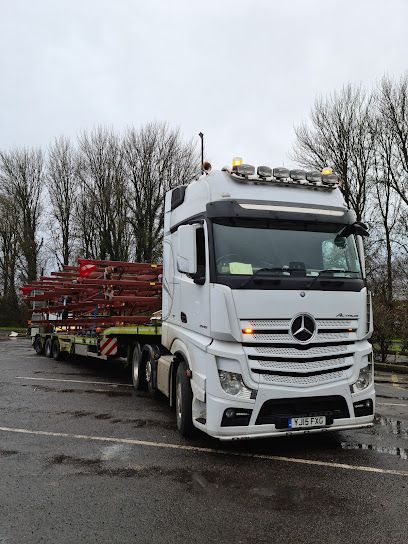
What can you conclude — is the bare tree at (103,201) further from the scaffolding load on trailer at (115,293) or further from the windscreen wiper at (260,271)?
the windscreen wiper at (260,271)

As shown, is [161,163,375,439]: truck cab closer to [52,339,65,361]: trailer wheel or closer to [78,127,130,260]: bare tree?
[52,339,65,361]: trailer wheel

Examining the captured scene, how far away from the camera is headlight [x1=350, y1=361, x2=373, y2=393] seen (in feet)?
18.6

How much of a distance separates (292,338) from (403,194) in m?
22.7

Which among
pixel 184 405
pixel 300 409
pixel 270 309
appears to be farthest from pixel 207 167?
pixel 300 409

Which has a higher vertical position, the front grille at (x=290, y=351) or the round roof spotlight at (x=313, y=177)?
the round roof spotlight at (x=313, y=177)

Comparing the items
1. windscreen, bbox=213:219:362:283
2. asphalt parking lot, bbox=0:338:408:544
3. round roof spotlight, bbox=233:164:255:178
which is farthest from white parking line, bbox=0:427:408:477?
round roof spotlight, bbox=233:164:255:178

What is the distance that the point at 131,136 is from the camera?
3584 centimetres

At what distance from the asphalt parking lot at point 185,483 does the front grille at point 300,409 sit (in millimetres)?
481

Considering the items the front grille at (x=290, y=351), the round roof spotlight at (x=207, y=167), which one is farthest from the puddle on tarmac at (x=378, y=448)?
the round roof spotlight at (x=207, y=167)

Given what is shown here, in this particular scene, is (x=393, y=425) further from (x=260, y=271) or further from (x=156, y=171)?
(x=156, y=171)

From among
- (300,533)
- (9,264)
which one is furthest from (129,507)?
(9,264)

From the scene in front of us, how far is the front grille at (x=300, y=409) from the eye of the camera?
5285mm

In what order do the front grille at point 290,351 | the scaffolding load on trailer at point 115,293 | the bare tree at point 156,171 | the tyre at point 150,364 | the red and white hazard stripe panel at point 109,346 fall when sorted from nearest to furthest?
the front grille at point 290,351, the tyre at point 150,364, the red and white hazard stripe panel at point 109,346, the scaffolding load on trailer at point 115,293, the bare tree at point 156,171

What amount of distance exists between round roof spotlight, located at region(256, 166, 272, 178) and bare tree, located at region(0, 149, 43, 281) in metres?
38.7
